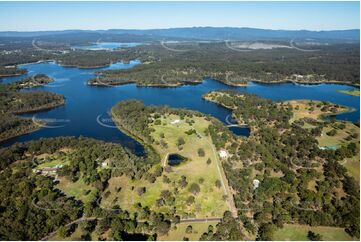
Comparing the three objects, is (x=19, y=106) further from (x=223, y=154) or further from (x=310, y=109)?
(x=310, y=109)

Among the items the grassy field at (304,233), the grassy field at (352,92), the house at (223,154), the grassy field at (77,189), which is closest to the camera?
the grassy field at (304,233)

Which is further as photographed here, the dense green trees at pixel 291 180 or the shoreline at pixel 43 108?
the shoreline at pixel 43 108

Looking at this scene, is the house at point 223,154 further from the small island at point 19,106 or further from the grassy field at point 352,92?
the grassy field at point 352,92

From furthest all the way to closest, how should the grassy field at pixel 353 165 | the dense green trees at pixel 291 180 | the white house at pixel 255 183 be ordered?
the grassy field at pixel 353 165 → the white house at pixel 255 183 → the dense green trees at pixel 291 180

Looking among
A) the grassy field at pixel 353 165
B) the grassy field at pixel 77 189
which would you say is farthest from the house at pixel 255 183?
the grassy field at pixel 77 189

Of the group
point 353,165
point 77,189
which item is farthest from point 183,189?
point 353,165

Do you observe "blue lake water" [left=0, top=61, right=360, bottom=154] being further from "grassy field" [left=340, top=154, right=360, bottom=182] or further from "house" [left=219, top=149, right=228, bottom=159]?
"grassy field" [left=340, top=154, right=360, bottom=182]

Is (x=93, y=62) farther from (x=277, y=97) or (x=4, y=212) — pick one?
(x=4, y=212)
